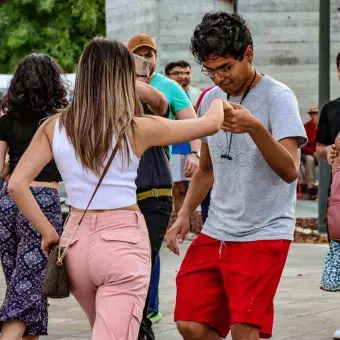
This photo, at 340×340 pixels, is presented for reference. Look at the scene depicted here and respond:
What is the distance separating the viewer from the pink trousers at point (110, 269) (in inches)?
198

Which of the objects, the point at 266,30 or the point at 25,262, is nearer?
the point at 25,262

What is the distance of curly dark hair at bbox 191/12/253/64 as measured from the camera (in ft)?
18.2

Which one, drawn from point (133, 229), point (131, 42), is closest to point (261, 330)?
point (133, 229)

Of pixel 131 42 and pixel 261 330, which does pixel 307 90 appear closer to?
pixel 131 42

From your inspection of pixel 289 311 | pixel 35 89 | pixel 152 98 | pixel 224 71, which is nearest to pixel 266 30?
pixel 289 311

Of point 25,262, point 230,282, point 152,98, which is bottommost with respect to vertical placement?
point 25,262

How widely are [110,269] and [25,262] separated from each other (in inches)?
86.9

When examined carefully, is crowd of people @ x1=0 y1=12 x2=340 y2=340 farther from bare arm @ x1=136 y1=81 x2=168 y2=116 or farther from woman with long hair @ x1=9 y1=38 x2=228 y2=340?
bare arm @ x1=136 y1=81 x2=168 y2=116

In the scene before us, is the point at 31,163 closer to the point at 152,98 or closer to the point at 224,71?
the point at 224,71

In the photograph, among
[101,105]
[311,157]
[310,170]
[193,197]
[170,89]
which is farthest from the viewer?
[311,157]

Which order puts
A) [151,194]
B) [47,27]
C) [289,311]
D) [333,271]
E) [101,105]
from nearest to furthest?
[101,105]
[151,194]
[333,271]
[289,311]
[47,27]

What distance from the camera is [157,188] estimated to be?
754 cm

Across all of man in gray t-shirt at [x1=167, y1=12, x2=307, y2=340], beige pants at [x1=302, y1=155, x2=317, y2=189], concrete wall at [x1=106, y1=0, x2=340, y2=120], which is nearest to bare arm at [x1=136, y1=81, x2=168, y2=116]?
man in gray t-shirt at [x1=167, y1=12, x2=307, y2=340]

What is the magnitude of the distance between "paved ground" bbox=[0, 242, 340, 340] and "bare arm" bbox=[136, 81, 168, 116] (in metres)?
1.75
